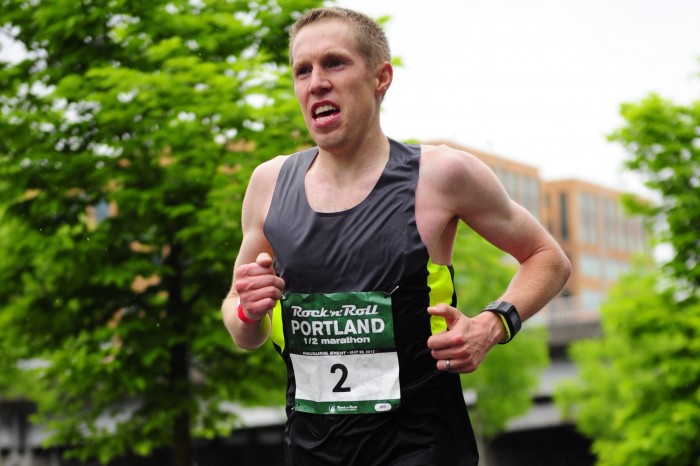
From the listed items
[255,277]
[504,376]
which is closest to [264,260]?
[255,277]

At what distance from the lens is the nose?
10.1ft

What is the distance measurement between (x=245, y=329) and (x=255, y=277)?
289mm

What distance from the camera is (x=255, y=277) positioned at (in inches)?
117

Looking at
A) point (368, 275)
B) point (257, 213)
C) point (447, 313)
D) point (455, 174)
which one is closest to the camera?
point (447, 313)

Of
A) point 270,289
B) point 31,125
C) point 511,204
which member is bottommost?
point 270,289

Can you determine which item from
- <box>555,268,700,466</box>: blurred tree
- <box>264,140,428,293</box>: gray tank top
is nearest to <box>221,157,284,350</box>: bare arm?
<box>264,140,428,293</box>: gray tank top

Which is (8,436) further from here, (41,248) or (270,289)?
(270,289)

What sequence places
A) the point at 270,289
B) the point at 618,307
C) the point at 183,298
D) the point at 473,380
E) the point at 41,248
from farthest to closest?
the point at 473,380 < the point at 618,307 < the point at 183,298 < the point at 41,248 < the point at 270,289

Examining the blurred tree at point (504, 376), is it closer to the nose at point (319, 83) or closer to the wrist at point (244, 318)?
the wrist at point (244, 318)

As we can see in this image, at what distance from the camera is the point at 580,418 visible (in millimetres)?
43906

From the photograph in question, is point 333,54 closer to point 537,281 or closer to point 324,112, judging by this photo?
point 324,112

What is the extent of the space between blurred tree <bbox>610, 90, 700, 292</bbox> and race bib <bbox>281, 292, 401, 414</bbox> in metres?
17.6

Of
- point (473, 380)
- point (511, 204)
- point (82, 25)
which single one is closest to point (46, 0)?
point (82, 25)

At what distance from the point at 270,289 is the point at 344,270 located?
219 millimetres
